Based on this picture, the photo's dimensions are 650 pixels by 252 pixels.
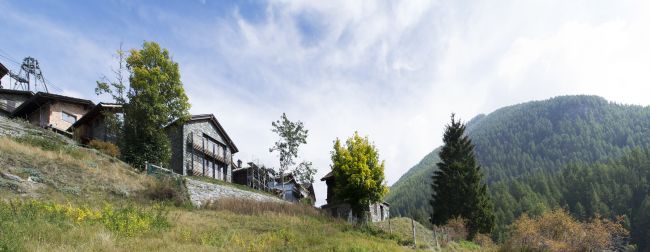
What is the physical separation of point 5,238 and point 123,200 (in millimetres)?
14497

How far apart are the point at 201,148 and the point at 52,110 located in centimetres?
1484

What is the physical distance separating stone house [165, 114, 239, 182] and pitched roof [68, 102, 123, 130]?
527 cm

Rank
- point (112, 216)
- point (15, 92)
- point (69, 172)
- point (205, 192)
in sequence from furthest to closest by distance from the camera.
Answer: point (15, 92) → point (205, 192) → point (69, 172) → point (112, 216)

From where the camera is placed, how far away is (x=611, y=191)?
132m

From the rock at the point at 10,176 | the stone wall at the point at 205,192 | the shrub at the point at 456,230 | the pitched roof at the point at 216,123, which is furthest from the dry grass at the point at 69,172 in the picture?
the shrub at the point at 456,230

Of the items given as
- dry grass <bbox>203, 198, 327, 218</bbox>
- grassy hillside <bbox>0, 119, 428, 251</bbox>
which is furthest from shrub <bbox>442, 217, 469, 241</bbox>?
grassy hillside <bbox>0, 119, 428, 251</bbox>

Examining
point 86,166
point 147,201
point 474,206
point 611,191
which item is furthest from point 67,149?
point 611,191

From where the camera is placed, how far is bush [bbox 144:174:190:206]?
27.6 m

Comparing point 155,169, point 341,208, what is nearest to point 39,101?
point 155,169

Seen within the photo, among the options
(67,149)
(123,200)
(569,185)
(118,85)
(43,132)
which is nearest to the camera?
(123,200)

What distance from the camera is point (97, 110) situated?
147ft

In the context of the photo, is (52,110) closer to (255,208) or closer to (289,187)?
(289,187)

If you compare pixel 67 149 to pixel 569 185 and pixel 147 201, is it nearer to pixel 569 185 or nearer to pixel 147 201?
pixel 147 201

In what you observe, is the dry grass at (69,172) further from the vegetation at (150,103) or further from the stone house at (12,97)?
the stone house at (12,97)
